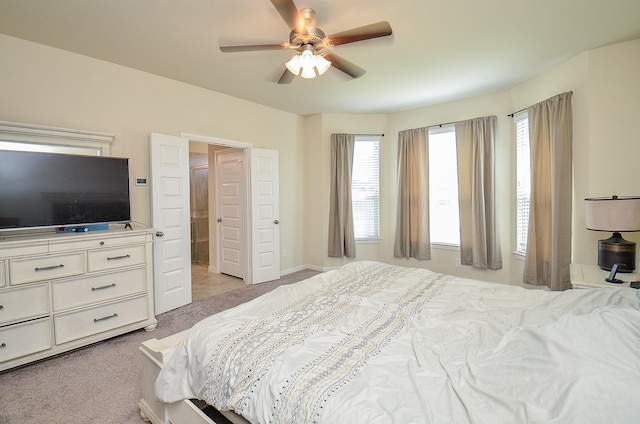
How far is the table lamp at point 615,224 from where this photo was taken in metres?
2.24

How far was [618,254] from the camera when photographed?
2.38 m

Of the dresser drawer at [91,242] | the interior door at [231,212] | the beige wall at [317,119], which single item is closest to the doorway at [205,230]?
the interior door at [231,212]

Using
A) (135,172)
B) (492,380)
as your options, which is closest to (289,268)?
(135,172)

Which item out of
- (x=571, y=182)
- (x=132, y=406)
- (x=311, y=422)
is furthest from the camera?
(x=571, y=182)

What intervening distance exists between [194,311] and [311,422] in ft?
9.58

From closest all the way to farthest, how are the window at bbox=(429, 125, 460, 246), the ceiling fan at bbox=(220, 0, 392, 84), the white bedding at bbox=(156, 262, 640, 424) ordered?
1. the white bedding at bbox=(156, 262, 640, 424)
2. the ceiling fan at bbox=(220, 0, 392, 84)
3. the window at bbox=(429, 125, 460, 246)

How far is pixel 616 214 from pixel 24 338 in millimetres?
4660

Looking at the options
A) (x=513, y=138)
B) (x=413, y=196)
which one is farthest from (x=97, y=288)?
(x=513, y=138)

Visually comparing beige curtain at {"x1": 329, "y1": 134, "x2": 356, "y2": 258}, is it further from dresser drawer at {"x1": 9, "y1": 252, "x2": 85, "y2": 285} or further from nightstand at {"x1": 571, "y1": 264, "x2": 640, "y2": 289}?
dresser drawer at {"x1": 9, "y1": 252, "x2": 85, "y2": 285}

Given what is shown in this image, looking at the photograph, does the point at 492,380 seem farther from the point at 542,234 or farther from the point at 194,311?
the point at 194,311

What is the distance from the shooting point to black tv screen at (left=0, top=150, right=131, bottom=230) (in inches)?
92.0

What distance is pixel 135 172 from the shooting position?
3.26 metres

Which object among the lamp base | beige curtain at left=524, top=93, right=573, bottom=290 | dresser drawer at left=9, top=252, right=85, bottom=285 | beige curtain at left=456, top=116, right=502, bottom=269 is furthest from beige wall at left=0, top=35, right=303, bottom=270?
the lamp base

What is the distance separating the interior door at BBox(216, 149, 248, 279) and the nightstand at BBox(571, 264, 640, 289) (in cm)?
382
